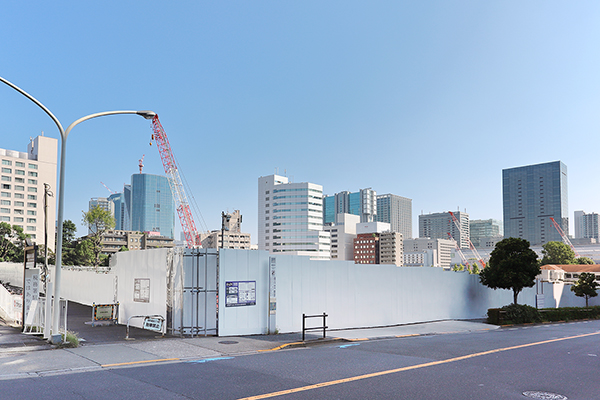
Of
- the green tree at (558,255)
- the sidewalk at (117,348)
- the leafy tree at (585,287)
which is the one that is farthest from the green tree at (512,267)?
the green tree at (558,255)

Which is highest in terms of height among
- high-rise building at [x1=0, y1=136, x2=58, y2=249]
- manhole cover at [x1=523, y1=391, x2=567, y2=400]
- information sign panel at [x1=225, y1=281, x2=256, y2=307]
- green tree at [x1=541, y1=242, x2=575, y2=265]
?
high-rise building at [x1=0, y1=136, x2=58, y2=249]

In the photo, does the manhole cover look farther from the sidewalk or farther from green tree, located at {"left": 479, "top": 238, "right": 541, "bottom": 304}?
green tree, located at {"left": 479, "top": 238, "right": 541, "bottom": 304}

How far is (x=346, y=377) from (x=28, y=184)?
19181cm

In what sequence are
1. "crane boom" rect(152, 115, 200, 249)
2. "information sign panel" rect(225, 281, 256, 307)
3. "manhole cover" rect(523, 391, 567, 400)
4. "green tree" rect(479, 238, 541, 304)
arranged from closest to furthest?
"manhole cover" rect(523, 391, 567, 400) < "information sign panel" rect(225, 281, 256, 307) < "green tree" rect(479, 238, 541, 304) < "crane boom" rect(152, 115, 200, 249)

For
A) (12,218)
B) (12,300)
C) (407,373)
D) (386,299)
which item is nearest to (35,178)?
(12,218)

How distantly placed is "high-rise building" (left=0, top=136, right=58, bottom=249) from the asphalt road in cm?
17252

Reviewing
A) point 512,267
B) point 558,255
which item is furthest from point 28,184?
point 558,255

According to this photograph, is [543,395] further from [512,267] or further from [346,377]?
[512,267]

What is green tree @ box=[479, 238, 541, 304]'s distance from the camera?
113ft

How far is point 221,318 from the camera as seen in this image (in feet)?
63.3

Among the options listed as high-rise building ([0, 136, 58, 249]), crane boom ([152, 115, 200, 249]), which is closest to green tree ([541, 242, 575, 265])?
crane boom ([152, 115, 200, 249])

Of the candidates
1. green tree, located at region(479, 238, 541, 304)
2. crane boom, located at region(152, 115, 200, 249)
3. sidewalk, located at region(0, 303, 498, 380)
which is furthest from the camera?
crane boom, located at region(152, 115, 200, 249)

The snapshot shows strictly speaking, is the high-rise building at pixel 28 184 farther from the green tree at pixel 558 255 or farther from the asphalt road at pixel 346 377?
the green tree at pixel 558 255

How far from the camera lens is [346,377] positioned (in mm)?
11711
